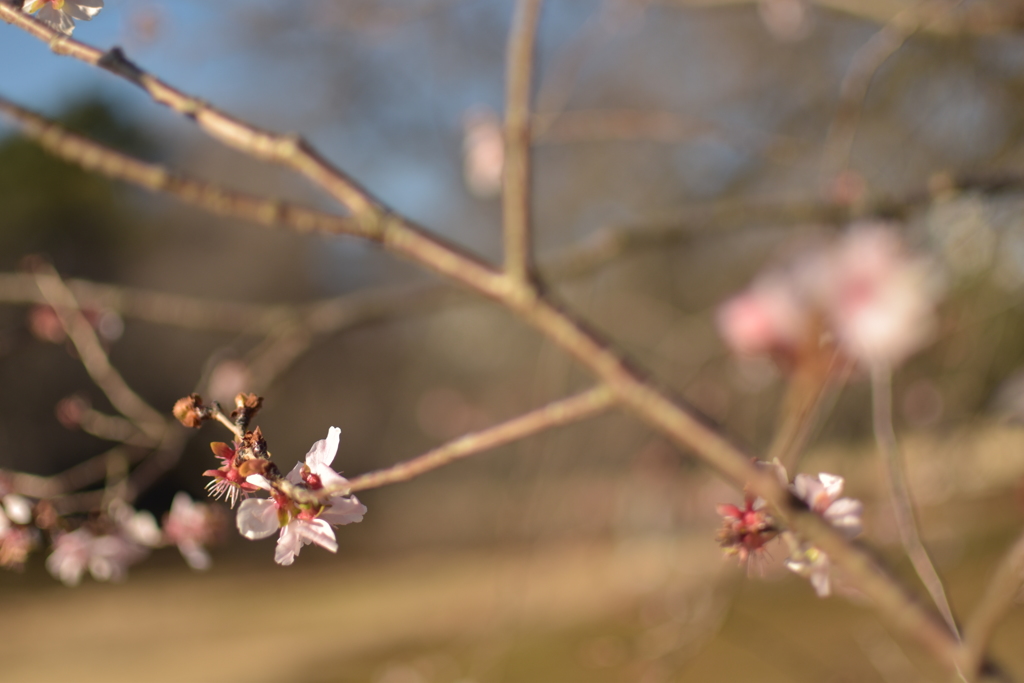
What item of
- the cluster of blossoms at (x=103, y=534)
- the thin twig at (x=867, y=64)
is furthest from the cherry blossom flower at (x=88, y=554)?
the thin twig at (x=867, y=64)

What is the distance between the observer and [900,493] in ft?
1.37

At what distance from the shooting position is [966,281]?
1.40 meters

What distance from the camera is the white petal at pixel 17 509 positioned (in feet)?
1.82

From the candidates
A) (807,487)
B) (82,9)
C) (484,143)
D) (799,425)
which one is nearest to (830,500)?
(807,487)

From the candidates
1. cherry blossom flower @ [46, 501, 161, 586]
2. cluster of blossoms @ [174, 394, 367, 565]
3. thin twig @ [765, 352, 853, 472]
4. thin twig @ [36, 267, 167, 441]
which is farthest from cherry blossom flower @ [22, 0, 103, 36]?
thin twig @ [36, 267, 167, 441]

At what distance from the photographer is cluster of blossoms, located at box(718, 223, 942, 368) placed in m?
0.84

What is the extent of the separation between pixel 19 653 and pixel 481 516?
139 inches

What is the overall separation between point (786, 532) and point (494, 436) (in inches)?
5.5

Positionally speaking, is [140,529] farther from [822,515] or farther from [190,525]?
[822,515]

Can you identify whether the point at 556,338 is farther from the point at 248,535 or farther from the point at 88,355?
the point at 88,355

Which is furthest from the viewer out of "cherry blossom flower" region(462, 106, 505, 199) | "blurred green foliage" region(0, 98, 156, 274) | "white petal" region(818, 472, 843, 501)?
"blurred green foliage" region(0, 98, 156, 274)

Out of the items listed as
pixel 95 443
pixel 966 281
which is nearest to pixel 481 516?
pixel 95 443

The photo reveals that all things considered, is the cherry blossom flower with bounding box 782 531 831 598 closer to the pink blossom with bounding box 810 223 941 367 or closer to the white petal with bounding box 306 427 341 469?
the white petal with bounding box 306 427 341 469

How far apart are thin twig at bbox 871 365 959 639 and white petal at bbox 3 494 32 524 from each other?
22.0 inches
